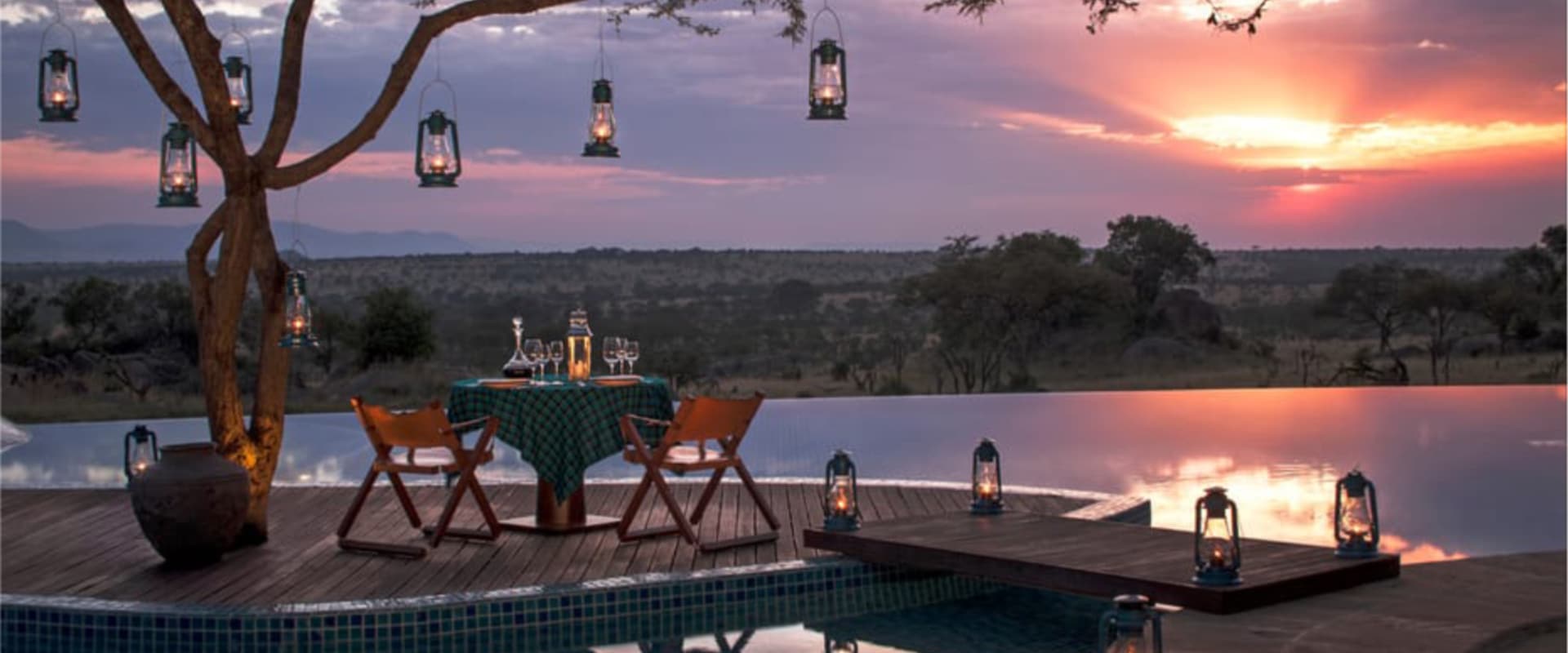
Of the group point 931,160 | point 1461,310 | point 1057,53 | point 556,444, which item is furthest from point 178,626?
point 1461,310

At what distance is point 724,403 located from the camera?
20.2ft

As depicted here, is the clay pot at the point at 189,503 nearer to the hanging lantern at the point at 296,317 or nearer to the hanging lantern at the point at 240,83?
the hanging lantern at the point at 296,317

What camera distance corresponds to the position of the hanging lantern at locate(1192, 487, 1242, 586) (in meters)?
4.89

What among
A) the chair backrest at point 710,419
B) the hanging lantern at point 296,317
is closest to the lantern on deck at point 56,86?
the hanging lantern at point 296,317

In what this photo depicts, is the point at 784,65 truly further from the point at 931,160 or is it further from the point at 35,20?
the point at 35,20

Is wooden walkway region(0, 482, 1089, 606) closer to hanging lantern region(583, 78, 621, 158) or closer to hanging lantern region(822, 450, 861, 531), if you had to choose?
hanging lantern region(822, 450, 861, 531)

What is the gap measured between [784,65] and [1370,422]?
7.63 metres

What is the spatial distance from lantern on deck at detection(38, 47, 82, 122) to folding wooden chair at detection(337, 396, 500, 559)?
5.29 ft

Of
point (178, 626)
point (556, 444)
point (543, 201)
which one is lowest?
point (178, 626)

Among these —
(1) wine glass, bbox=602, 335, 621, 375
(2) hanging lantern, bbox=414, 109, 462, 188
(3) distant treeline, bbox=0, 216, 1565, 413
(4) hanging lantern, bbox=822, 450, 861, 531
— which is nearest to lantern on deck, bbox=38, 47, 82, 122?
(2) hanging lantern, bbox=414, 109, 462, 188

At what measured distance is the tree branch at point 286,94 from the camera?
618cm

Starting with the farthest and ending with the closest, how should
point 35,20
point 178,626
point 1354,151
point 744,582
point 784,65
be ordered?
1. point 1354,151
2. point 784,65
3. point 35,20
4. point 744,582
5. point 178,626

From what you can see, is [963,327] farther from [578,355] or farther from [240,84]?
[240,84]

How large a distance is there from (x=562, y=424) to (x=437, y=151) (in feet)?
4.15
